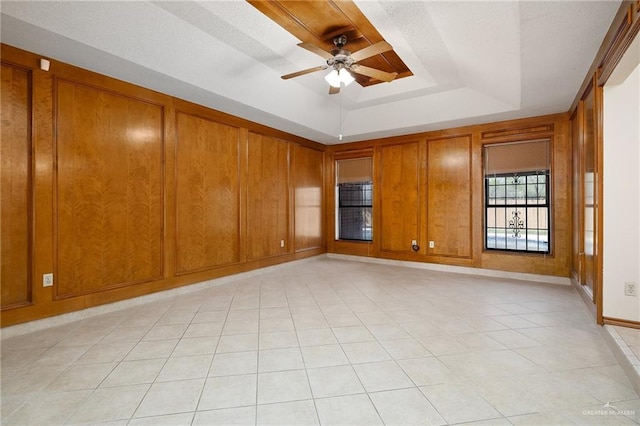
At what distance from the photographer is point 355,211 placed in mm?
7160

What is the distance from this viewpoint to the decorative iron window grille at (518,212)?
5051mm

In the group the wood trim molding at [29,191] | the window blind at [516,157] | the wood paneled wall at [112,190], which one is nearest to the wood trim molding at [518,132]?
the window blind at [516,157]

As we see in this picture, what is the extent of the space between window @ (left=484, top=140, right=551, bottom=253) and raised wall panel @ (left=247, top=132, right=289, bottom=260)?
3923 mm

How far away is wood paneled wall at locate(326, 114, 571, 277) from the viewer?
4.80 meters

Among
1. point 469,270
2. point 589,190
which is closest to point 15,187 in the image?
point 589,190

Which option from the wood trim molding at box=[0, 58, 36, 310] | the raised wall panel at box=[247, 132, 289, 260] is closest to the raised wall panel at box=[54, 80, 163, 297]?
the wood trim molding at box=[0, 58, 36, 310]

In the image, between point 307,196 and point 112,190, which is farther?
point 307,196

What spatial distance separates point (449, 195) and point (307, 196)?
9.88ft

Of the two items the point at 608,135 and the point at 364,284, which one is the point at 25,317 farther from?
the point at 608,135

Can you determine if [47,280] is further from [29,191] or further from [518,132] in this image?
[518,132]

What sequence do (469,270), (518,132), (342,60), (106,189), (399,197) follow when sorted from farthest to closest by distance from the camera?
(399,197) → (469,270) → (518,132) → (106,189) → (342,60)

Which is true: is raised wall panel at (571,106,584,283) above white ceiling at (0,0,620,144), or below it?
below

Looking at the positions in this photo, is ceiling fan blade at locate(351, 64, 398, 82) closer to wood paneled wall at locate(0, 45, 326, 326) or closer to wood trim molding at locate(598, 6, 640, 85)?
wood trim molding at locate(598, 6, 640, 85)

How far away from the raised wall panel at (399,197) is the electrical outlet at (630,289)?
3419 mm
